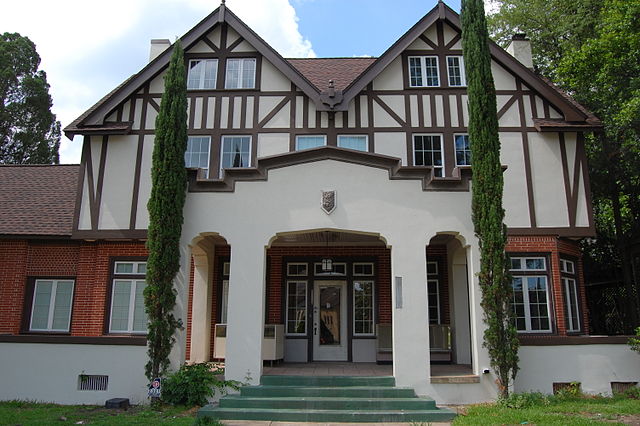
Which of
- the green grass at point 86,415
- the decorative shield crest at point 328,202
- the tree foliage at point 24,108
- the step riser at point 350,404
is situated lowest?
the green grass at point 86,415

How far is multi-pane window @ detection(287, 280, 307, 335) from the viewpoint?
48.3ft

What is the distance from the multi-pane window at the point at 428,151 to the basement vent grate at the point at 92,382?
9728 millimetres

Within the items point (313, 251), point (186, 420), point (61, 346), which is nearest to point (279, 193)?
point (313, 251)

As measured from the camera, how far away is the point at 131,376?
37.1ft

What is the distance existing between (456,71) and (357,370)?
912 centimetres

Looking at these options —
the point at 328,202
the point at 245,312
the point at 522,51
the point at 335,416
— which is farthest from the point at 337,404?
the point at 522,51

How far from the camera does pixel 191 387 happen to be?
10398mm

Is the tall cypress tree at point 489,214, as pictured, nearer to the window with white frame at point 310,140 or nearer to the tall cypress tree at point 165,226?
the window with white frame at point 310,140

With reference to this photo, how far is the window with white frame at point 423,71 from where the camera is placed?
49.5 feet

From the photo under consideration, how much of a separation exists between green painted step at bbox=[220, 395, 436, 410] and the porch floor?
893 mm

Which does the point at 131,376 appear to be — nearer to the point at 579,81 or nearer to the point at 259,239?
the point at 259,239

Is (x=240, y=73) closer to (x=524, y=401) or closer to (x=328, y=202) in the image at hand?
(x=328, y=202)

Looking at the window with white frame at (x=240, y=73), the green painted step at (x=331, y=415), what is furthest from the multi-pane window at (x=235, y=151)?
the green painted step at (x=331, y=415)

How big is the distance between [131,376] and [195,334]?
296 centimetres
